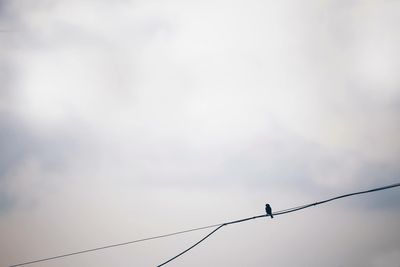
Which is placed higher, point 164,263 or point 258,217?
point 258,217

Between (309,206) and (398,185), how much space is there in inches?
86.2

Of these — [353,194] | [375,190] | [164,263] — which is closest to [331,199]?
[353,194]

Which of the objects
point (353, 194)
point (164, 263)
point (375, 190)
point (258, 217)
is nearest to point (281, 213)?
point (258, 217)

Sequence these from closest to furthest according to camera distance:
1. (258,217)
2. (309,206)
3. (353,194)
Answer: (353,194) < (309,206) < (258,217)

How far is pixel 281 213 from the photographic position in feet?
30.0

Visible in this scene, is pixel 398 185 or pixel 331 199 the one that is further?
pixel 331 199

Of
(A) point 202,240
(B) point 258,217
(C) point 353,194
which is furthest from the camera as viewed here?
(A) point 202,240

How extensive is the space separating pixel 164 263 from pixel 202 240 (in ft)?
5.39

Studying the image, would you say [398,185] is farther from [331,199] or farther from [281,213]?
[281,213]

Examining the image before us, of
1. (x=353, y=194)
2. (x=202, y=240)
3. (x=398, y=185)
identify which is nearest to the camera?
(x=398, y=185)

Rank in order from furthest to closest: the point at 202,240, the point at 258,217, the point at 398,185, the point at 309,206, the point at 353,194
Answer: the point at 202,240 → the point at 258,217 → the point at 309,206 → the point at 353,194 → the point at 398,185

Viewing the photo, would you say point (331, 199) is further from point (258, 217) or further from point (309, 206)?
point (258, 217)

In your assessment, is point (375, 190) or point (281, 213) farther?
point (281, 213)

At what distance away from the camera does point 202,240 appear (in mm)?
10219
